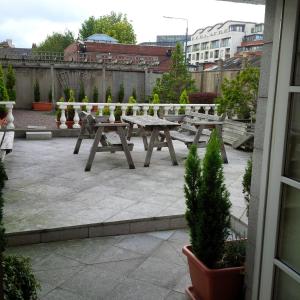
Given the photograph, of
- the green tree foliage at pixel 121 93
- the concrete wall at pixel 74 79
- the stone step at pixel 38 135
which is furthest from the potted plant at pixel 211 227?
the concrete wall at pixel 74 79

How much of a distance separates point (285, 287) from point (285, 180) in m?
0.53

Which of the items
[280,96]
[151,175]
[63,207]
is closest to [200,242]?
[280,96]

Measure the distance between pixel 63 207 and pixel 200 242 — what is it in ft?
6.49

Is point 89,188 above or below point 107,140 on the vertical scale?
below

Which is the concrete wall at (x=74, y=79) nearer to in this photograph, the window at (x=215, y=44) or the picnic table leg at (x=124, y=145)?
the picnic table leg at (x=124, y=145)

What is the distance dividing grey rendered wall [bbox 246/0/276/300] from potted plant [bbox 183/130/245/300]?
138 millimetres

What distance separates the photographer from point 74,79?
19.6 meters

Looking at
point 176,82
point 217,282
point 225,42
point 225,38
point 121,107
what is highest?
point 225,38

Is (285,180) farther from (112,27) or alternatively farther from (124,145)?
(112,27)

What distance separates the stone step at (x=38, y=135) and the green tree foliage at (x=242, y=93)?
3.86 metres

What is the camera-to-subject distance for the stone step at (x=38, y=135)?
310 inches

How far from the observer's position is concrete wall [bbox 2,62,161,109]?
61.7 ft

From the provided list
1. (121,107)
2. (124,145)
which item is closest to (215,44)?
(121,107)

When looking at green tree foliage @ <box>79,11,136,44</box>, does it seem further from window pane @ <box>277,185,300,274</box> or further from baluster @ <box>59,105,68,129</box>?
window pane @ <box>277,185,300,274</box>
